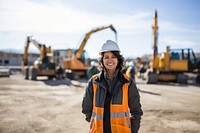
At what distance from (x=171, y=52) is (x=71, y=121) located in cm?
1460

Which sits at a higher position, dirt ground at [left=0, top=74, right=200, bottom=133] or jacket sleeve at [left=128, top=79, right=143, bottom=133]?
jacket sleeve at [left=128, top=79, right=143, bottom=133]

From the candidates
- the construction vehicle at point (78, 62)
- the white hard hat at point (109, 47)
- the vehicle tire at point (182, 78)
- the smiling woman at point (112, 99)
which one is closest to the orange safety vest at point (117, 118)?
the smiling woman at point (112, 99)

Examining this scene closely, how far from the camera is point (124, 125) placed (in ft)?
7.31

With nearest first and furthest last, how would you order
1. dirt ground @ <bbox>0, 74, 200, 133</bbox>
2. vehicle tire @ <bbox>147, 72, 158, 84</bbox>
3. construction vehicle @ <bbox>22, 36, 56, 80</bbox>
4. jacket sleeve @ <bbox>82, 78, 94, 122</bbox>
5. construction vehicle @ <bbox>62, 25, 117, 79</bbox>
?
jacket sleeve @ <bbox>82, 78, 94, 122</bbox>, dirt ground @ <bbox>0, 74, 200, 133</bbox>, vehicle tire @ <bbox>147, 72, 158, 84</bbox>, construction vehicle @ <bbox>22, 36, 56, 80</bbox>, construction vehicle @ <bbox>62, 25, 117, 79</bbox>

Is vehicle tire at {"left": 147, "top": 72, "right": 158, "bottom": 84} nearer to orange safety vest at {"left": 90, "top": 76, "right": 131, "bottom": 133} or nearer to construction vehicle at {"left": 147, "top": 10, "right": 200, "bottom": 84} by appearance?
construction vehicle at {"left": 147, "top": 10, "right": 200, "bottom": 84}

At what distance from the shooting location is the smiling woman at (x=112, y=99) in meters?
2.23

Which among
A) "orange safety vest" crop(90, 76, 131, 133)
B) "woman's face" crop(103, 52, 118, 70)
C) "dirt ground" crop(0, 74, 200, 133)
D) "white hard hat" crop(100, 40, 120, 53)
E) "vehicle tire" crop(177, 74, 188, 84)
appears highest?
"white hard hat" crop(100, 40, 120, 53)

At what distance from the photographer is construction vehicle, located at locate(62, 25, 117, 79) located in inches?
829

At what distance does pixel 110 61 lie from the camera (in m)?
2.43

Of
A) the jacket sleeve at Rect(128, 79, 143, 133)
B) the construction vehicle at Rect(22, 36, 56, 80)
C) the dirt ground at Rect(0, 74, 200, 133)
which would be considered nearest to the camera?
the jacket sleeve at Rect(128, 79, 143, 133)

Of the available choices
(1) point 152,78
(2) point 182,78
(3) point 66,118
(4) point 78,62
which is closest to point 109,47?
(3) point 66,118

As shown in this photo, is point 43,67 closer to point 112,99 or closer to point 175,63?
point 175,63

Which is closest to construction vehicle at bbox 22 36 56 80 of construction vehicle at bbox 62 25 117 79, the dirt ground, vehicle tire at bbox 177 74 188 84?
construction vehicle at bbox 62 25 117 79

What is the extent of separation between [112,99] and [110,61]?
439 millimetres
